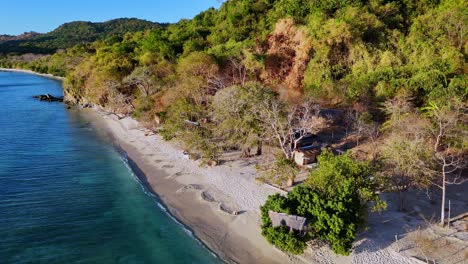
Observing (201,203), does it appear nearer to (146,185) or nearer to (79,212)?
(146,185)

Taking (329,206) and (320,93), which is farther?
(320,93)

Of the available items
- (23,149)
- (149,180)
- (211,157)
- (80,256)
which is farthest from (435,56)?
(23,149)

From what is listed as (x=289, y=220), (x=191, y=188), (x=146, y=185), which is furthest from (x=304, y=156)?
(x=146, y=185)

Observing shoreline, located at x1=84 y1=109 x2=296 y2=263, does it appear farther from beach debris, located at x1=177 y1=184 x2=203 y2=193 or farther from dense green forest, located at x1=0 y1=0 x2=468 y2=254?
dense green forest, located at x1=0 y1=0 x2=468 y2=254

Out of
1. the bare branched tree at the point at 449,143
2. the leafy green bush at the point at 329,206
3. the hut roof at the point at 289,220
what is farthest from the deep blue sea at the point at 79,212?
the bare branched tree at the point at 449,143

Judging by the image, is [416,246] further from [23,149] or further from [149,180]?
[23,149]

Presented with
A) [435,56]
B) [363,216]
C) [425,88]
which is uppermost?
[435,56]
